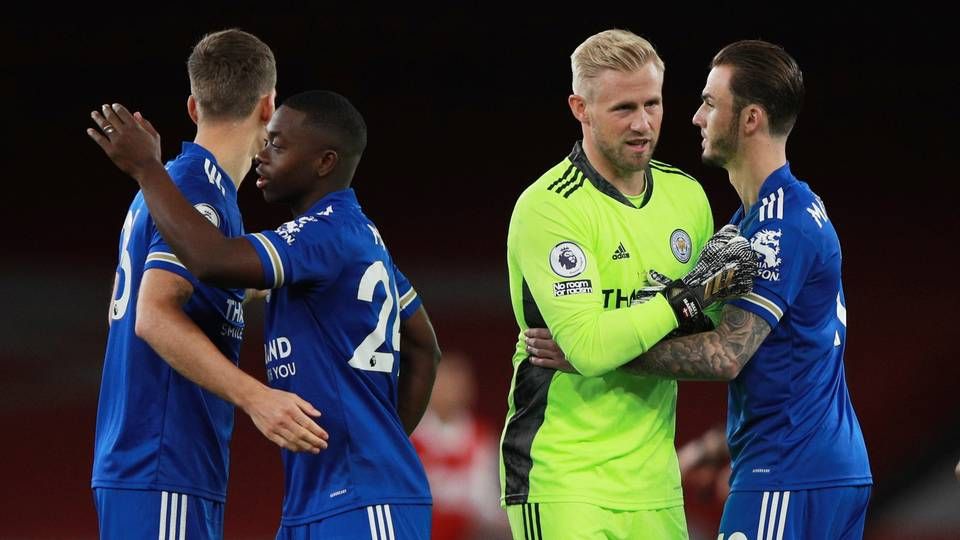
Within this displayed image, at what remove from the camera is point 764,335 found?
140 inches

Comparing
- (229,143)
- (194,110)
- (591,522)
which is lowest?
(591,522)

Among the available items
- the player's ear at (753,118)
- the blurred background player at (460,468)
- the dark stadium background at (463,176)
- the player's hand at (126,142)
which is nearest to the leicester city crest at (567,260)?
the player's ear at (753,118)

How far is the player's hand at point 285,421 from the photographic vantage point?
3.17 metres

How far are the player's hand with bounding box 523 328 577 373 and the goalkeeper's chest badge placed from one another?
43cm

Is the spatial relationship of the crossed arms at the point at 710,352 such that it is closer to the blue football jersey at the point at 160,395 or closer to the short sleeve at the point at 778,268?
the short sleeve at the point at 778,268

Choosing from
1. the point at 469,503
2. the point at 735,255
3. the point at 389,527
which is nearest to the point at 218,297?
the point at 389,527

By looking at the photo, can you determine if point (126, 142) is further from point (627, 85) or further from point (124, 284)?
point (627, 85)

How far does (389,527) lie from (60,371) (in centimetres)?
503

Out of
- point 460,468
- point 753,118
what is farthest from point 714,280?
point 460,468

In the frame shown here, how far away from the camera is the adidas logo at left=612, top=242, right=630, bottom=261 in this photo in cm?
365

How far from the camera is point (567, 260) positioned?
140 inches

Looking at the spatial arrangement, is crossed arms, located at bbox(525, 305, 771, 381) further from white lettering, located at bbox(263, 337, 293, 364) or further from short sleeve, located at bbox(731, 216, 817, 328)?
white lettering, located at bbox(263, 337, 293, 364)

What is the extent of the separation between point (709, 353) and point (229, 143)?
1434 mm

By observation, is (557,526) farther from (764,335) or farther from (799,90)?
(799,90)
